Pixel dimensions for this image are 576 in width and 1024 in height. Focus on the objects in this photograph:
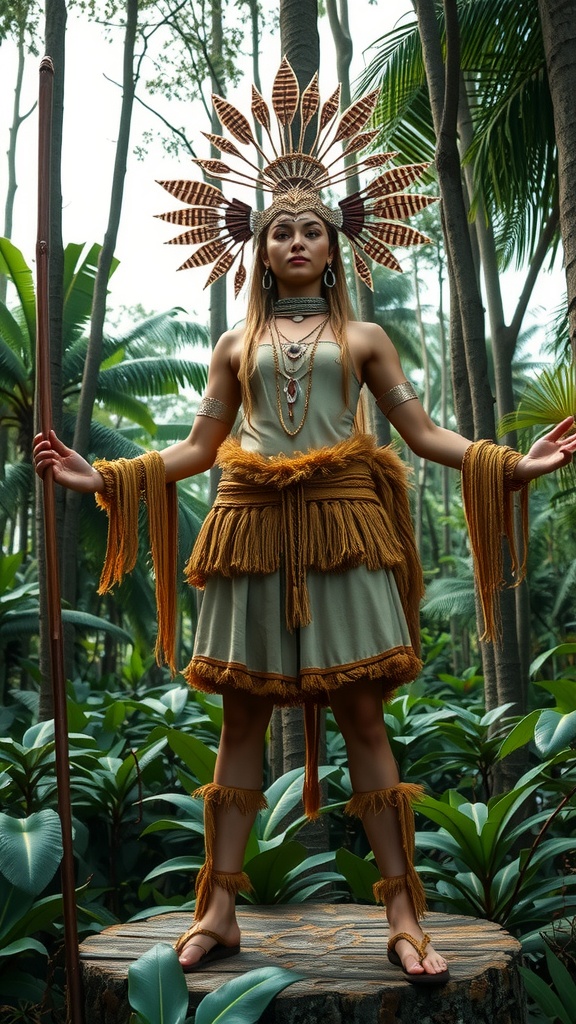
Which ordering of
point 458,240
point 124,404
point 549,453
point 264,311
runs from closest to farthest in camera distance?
point 549,453 → point 264,311 → point 458,240 → point 124,404

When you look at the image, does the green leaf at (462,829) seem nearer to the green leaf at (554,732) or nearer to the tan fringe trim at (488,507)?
the green leaf at (554,732)

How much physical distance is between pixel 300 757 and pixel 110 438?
370 inches

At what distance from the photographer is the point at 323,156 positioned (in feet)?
9.81

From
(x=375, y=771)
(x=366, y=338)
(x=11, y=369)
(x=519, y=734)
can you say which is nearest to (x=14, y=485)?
(x=11, y=369)

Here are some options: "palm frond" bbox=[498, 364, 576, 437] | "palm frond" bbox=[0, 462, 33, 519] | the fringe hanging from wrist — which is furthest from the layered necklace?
"palm frond" bbox=[0, 462, 33, 519]

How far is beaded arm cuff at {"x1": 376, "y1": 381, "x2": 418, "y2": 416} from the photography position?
9.48 ft

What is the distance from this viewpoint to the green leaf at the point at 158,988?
2277 mm

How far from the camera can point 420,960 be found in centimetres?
248

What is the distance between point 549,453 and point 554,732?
1169mm

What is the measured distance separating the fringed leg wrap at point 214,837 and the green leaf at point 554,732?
106cm

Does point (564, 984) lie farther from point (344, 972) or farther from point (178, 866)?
point (178, 866)

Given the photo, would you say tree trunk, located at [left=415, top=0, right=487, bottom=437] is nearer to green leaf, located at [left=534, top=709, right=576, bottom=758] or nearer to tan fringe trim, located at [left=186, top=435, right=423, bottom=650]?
green leaf, located at [left=534, top=709, right=576, bottom=758]

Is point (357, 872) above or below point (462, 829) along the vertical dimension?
below

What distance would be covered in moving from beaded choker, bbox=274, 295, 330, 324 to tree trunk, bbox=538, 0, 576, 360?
0.76m
